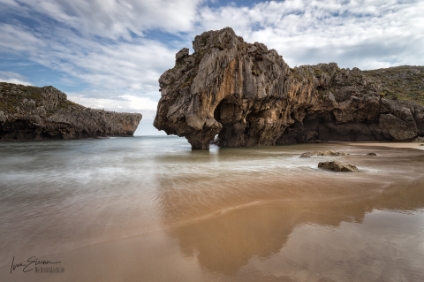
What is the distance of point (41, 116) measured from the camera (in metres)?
44.2

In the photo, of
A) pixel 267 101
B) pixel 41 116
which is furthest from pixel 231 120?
pixel 41 116

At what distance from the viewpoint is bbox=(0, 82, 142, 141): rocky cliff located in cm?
4075

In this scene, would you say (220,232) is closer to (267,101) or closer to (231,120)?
(231,120)

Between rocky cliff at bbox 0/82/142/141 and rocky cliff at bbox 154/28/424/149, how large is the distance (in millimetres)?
34352

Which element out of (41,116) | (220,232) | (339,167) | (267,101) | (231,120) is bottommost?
(220,232)

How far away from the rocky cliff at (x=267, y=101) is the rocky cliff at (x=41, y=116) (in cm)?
3435

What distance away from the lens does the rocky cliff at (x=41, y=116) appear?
40.8 meters

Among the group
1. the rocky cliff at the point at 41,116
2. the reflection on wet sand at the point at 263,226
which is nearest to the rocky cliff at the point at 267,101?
the reflection on wet sand at the point at 263,226

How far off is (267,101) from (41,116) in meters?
45.0

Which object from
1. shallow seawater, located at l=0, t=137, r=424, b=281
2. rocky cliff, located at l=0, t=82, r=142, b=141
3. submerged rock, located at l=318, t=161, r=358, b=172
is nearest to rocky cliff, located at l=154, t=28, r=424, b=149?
submerged rock, located at l=318, t=161, r=358, b=172

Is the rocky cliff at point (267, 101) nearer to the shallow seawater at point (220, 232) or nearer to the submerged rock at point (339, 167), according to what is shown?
the submerged rock at point (339, 167)

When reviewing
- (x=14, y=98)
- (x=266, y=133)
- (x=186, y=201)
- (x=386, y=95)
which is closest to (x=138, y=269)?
(x=186, y=201)

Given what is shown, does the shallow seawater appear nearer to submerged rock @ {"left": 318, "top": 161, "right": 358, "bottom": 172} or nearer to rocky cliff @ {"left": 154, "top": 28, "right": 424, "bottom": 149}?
submerged rock @ {"left": 318, "top": 161, "right": 358, "bottom": 172}

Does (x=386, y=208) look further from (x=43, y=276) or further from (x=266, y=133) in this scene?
(x=266, y=133)
